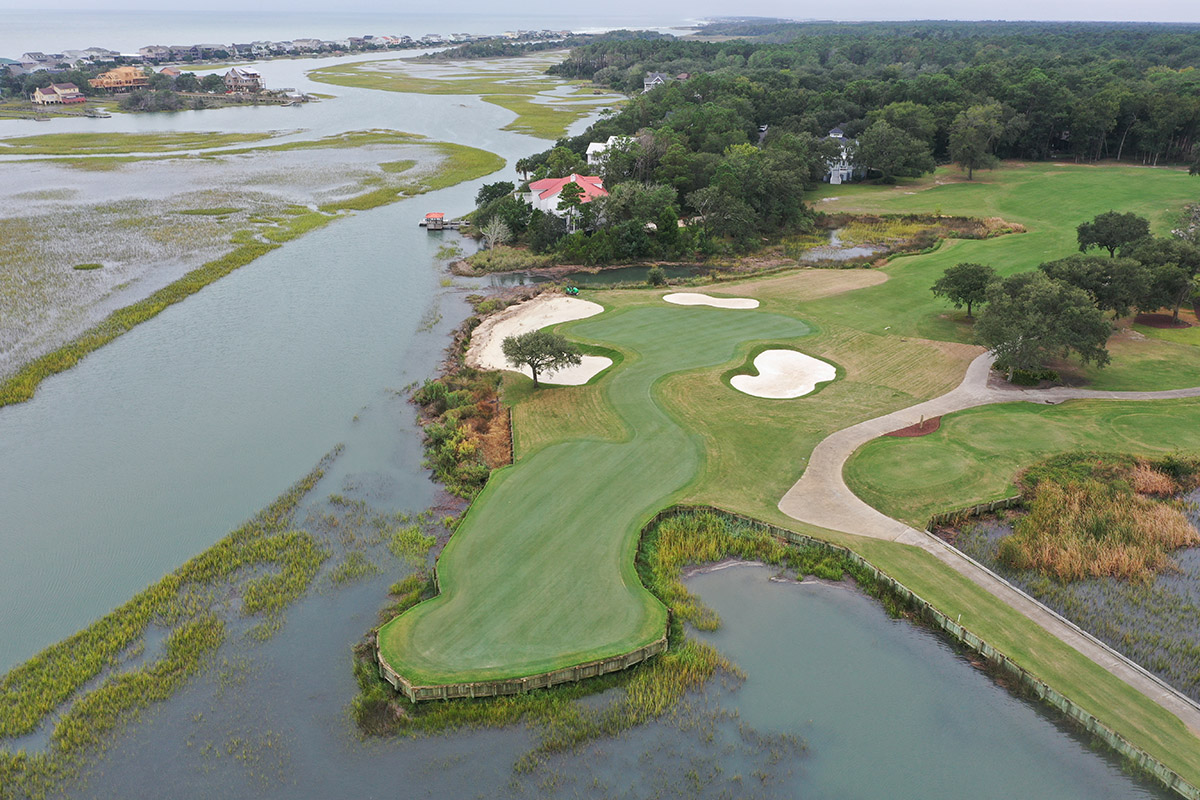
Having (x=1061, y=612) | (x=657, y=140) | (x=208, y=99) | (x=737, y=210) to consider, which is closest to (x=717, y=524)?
(x=1061, y=612)

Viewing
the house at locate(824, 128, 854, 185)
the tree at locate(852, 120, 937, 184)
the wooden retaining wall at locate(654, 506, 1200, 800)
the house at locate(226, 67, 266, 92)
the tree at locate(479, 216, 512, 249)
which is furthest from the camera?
the house at locate(226, 67, 266, 92)

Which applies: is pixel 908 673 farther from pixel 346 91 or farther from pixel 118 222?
pixel 346 91

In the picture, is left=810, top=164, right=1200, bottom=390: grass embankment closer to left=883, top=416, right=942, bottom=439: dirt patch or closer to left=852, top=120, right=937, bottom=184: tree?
left=852, top=120, right=937, bottom=184: tree

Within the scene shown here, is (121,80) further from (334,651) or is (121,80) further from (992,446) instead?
(992,446)

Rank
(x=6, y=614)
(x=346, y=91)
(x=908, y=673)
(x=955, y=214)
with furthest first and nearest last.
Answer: (x=346, y=91), (x=955, y=214), (x=6, y=614), (x=908, y=673)

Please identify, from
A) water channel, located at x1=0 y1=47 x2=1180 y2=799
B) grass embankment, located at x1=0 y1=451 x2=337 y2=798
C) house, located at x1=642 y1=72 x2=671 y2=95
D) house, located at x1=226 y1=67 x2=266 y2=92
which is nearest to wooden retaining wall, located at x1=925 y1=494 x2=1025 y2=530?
water channel, located at x1=0 y1=47 x2=1180 y2=799

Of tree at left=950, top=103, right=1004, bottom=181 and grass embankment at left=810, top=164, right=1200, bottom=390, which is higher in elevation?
tree at left=950, top=103, right=1004, bottom=181

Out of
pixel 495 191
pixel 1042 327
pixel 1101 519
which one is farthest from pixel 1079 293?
pixel 495 191
